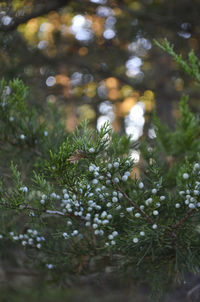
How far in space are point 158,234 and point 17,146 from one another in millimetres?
729

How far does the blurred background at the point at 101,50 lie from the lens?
2.03 m

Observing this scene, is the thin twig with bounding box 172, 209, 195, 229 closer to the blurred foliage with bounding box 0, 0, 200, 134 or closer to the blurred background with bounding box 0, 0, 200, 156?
the blurred background with bounding box 0, 0, 200, 156

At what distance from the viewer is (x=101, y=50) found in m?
2.69

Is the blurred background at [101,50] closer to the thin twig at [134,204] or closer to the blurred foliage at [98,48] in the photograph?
the blurred foliage at [98,48]

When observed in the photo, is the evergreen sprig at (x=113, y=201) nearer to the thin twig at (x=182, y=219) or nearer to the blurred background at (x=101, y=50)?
the thin twig at (x=182, y=219)

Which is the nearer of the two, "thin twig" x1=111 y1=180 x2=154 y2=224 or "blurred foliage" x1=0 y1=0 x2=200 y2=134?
"thin twig" x1=111 y1=180 x2=154 y2=224

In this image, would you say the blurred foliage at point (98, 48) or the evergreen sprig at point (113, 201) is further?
the blurred foliage at point (98, 48)

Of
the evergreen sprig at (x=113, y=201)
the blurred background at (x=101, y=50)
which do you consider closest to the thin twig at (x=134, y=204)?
the evergreen sprig at (x=113, y=201)

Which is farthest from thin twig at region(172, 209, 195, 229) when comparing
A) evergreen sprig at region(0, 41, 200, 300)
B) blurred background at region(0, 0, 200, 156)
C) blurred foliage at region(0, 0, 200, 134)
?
blurred foliage at region(0, 0, 200, 134)

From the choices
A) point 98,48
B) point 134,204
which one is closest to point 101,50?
point 98,48

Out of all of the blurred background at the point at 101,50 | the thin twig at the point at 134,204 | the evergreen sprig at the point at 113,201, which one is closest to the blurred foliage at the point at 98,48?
the blurred background at the point at 101,50

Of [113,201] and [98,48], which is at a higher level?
[113,201]

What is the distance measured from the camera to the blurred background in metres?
2.03

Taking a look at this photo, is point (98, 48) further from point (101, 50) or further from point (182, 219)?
point (182, 219)
